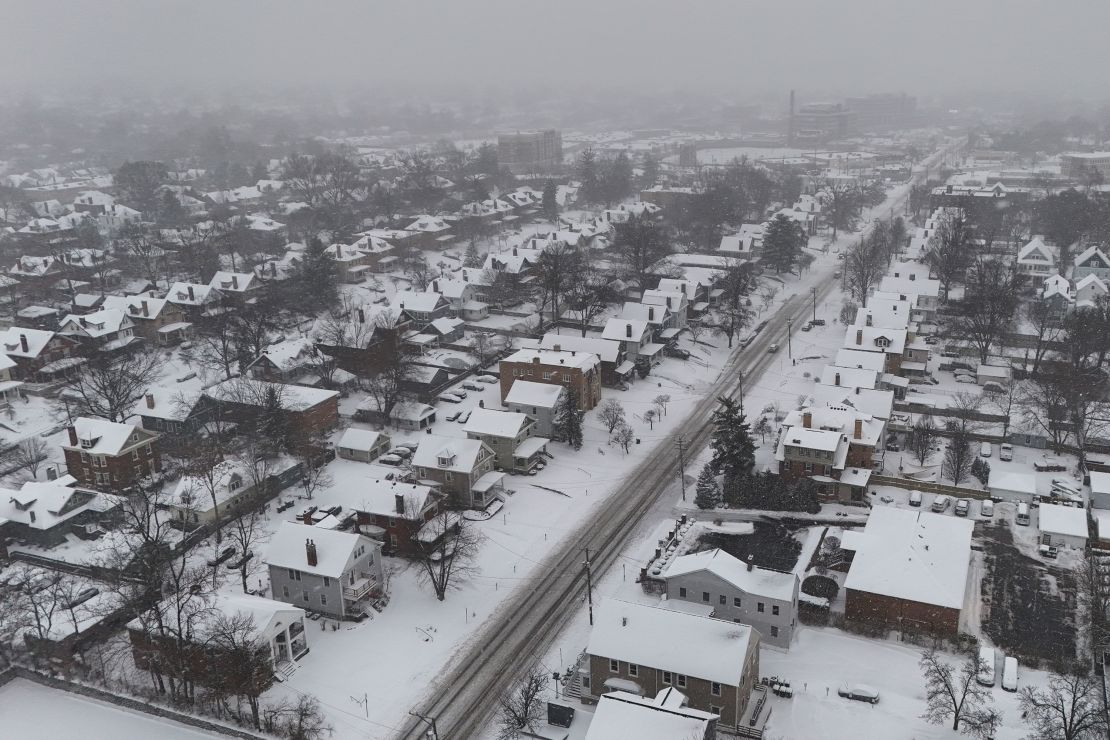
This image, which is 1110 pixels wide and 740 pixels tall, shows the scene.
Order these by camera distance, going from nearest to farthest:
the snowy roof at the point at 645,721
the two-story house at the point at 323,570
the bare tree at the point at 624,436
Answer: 1. the snowy roof at the point at 645,721
2. the two-story house at the point at 323,570
3. the bare tree at the point at 624,436

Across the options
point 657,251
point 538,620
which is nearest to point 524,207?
point 657,251

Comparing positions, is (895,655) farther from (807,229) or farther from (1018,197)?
(1018,197)

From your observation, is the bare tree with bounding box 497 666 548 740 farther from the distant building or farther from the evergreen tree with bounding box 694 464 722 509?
the distant building

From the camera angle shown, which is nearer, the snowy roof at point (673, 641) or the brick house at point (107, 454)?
the snowy roof at point (673, 641)

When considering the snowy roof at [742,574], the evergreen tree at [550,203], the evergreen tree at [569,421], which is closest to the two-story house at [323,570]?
the snowy roof at [742,574]

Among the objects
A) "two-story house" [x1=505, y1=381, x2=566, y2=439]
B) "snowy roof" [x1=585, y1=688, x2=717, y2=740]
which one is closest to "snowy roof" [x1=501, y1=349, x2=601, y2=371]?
"two-story house" [x1=505, y1=381, x2=566, y2=439]

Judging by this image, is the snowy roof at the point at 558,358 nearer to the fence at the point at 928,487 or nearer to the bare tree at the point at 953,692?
the fence at the point at 928,487
